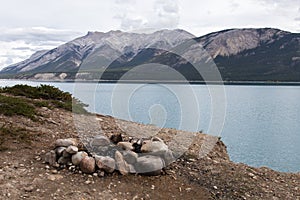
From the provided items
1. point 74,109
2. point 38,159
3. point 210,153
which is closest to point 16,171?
point 38,159

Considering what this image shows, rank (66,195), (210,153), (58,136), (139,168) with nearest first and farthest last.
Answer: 1. (66,195)
2. (139,168)
3. (58,136)
4. (210,153)

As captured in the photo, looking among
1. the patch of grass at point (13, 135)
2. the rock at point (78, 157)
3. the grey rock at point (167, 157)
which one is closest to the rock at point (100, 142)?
the rock at point (78, 157)

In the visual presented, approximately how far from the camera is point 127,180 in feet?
36.3

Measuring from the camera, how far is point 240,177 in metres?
12.6

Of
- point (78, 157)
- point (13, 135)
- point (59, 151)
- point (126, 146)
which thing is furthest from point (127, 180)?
point (13, 135)

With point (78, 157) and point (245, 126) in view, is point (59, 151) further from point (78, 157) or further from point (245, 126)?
point (245, 126)

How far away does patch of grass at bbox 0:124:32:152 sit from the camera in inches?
508

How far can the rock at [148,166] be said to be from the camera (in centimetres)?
1145

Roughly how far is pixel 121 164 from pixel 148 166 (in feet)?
3.01

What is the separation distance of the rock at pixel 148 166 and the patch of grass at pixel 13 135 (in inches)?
179

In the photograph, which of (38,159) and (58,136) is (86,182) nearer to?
(38,159)

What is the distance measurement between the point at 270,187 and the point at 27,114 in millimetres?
11146

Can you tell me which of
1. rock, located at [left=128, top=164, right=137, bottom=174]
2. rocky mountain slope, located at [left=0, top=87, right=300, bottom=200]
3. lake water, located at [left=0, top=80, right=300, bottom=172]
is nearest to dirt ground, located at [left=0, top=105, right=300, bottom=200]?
rocky mountain slope, located at [left=0, top=87, right=300, bottom=200]

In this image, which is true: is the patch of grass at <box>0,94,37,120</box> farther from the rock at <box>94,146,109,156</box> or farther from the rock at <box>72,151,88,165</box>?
the rock at <box>72,151,88,165</box>
